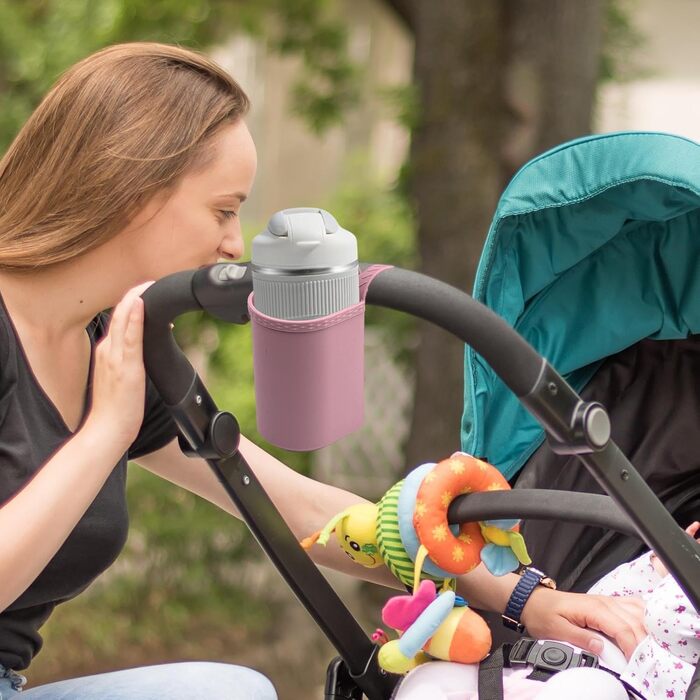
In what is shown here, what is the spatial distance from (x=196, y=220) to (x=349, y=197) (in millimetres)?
2516

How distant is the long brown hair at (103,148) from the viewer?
150cm

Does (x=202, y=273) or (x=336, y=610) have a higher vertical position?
(x=202, y=273)

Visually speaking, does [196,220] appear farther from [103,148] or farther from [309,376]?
[309,376]

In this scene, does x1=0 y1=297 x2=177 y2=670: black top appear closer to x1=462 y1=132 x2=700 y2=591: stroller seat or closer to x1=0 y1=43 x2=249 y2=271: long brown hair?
x1=0 y1=43 x2=249 y2=271: long brown hair

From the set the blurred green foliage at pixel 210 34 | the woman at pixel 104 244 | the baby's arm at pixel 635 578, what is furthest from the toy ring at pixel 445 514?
the blurred green foliage at pixel 210 34

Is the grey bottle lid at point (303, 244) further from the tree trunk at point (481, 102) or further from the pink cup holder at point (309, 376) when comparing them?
the tree trunk at point (481, 102)

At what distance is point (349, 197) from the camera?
157 inches

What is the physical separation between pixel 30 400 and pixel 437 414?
213 cm

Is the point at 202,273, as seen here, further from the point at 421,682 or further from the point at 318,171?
the point at 318,171

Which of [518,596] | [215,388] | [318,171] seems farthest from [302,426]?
[318,171]

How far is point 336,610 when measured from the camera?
1482 mm

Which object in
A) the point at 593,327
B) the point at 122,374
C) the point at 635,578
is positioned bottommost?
the point at 635,578

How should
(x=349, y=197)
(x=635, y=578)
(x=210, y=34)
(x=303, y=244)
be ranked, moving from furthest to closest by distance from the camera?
(x=349, y=197) → (x=210, y=34) → (x=635, y=578) → (x=303, y=244)

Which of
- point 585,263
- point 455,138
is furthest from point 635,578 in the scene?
point 455,138
